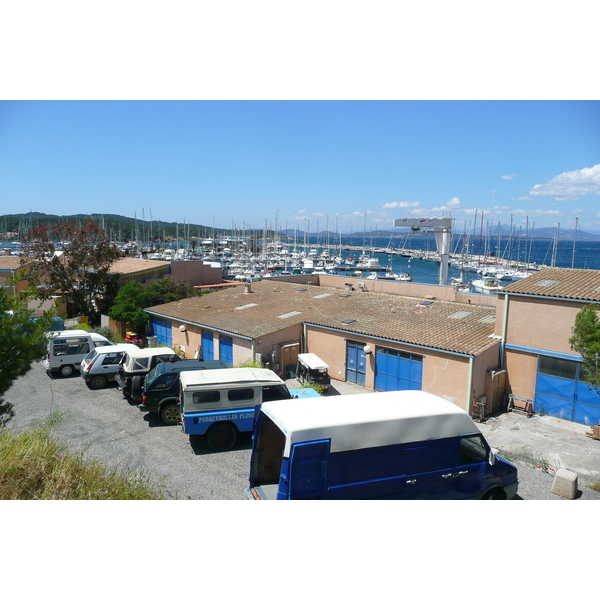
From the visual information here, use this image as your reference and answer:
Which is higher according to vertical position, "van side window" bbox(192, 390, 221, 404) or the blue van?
the blue van

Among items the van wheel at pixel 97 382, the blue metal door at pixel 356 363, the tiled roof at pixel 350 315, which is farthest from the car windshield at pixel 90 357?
the blue metal door at pixel 356 363

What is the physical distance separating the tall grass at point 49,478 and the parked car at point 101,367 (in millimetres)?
8801

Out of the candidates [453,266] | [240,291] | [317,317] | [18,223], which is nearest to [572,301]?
[317,317]

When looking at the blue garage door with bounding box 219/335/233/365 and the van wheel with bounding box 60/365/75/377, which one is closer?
→ the van wheel with bounding box 60/365/75/377

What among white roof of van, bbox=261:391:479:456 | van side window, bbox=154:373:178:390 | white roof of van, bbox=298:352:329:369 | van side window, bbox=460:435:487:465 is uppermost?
white roof of van, bbox=261:391:479:456

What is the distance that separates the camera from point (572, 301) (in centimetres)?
1255

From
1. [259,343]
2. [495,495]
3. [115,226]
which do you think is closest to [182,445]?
[259,343]

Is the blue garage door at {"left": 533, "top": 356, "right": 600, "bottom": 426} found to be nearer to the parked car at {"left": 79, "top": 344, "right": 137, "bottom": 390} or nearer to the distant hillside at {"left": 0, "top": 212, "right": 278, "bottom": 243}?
the parked car at {"left": 79, "top": 344, "right": 137, "bottom": 390}

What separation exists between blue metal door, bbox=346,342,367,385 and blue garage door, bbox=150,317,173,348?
9.38m

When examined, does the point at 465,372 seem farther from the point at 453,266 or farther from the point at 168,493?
the point at 453,266

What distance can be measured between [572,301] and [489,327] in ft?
10.2

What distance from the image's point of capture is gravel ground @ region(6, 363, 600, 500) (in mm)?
8878

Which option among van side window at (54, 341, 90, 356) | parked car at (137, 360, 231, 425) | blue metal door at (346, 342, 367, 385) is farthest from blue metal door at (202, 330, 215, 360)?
parked car at (137, 360, 231, 425)

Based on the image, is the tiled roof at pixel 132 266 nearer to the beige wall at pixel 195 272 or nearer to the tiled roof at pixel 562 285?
the beige wall at pixel 195 272
